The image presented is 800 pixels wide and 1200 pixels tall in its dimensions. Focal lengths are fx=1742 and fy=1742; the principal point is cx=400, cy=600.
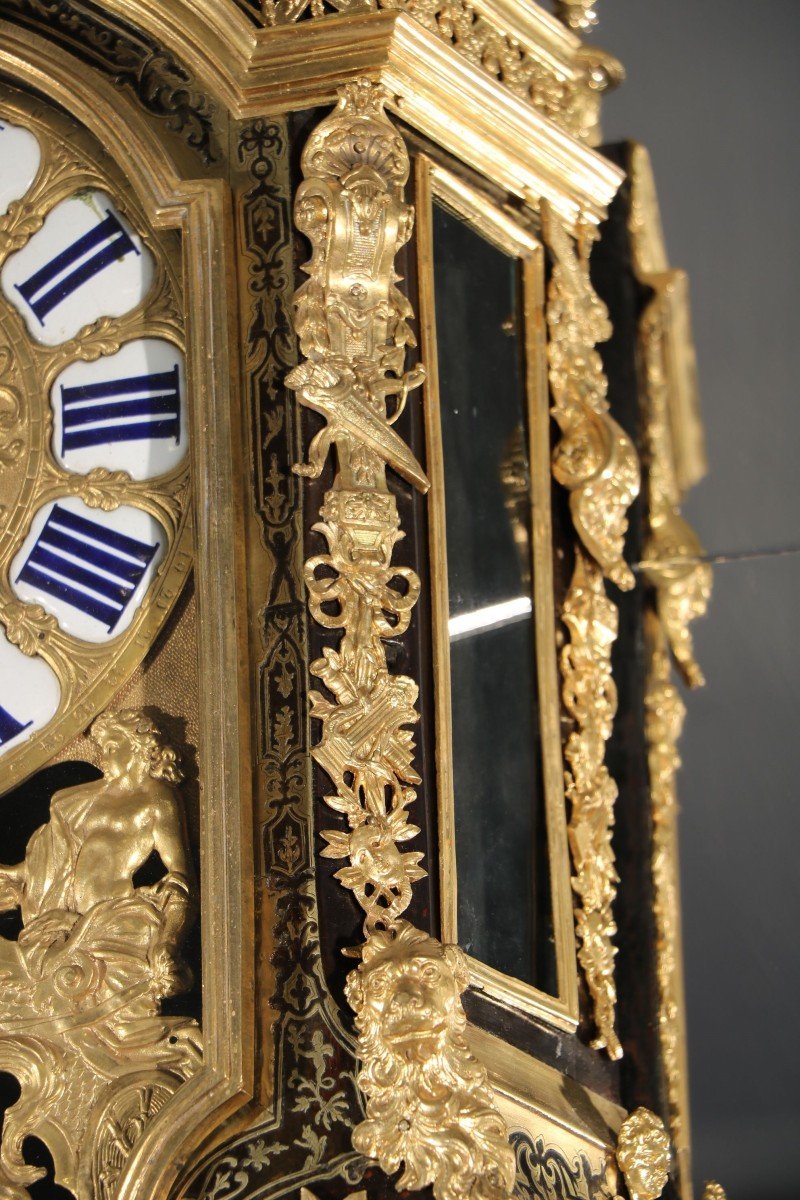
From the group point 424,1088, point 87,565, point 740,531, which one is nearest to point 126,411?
point 87,565

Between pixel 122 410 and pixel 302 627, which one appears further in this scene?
pixel 122 410

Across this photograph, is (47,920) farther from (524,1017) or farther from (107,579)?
(524,1017)

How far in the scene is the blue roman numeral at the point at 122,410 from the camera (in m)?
1.50

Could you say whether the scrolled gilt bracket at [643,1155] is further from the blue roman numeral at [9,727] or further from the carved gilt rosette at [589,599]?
the blue roman numeral at [9,727]

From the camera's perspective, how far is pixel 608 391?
1.95 metres

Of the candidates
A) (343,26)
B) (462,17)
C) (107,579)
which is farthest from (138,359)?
(462,17)

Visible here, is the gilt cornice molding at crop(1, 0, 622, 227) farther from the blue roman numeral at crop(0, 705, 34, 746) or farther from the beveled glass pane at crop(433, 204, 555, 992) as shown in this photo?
the blue roman numeral at crop(0, 705, 34, 746)

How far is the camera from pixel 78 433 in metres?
1.52

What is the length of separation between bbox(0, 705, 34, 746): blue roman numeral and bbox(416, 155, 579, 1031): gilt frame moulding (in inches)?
13.8

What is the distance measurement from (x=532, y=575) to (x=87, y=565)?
1.42ft

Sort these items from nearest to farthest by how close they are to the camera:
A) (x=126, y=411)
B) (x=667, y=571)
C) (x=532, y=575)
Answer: (x=126, y=411)
(x=532, y=575)
(x=667, y=571)

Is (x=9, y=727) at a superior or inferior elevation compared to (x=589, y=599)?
inferior

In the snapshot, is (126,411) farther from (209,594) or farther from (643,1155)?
(643,1155)

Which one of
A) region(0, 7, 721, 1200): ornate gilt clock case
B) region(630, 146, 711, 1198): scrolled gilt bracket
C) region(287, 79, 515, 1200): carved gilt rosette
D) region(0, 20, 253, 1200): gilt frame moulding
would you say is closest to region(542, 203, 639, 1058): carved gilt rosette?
region(0, 7, 721, 1200): ornate gilt clock case
